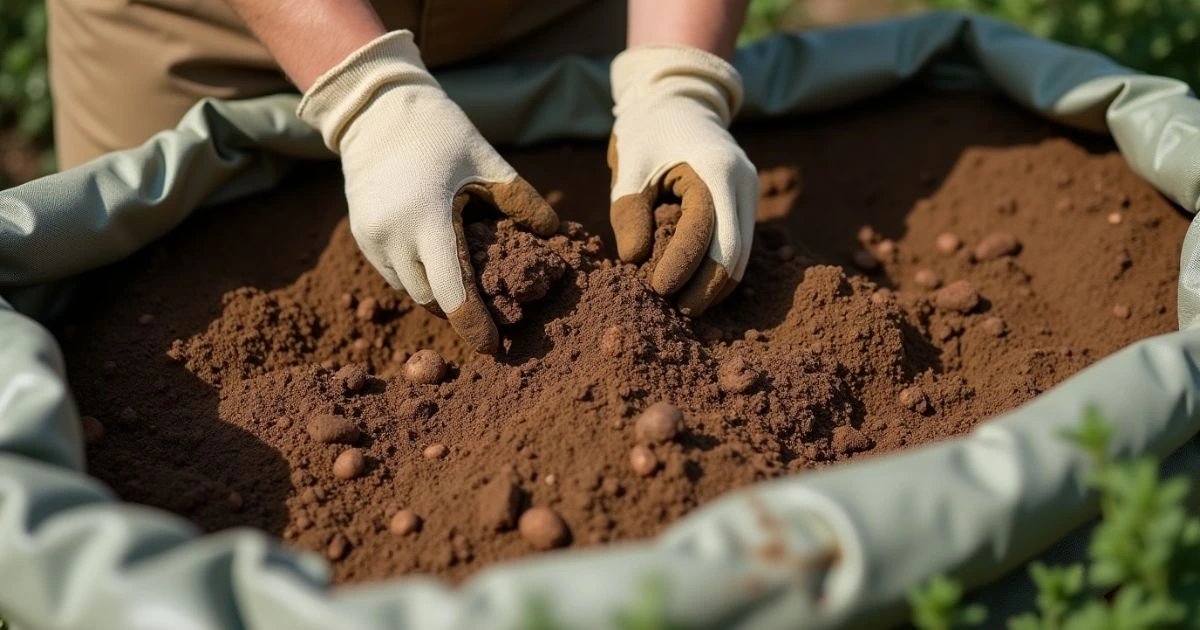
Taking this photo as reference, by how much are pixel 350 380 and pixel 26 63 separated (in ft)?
9.80

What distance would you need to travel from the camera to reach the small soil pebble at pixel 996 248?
2283 mm

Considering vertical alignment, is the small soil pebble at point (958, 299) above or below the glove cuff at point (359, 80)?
below

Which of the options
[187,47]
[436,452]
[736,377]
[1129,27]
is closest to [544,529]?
[436,452]

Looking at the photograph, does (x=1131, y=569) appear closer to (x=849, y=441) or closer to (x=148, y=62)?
(x=849, y=441)

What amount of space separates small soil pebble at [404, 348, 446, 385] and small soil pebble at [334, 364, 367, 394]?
3.1 inches

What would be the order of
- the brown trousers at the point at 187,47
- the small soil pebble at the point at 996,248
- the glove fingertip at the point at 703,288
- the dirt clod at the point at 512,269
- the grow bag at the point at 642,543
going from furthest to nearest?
the brown trousers at the point at 187,47 < the small soil pebble at the point at 996,248 < the glove fingertip at the point at 703,288 < the dirt clod at the point at 512,269 < the grow bag at the point at 642,543

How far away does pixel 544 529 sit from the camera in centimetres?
142

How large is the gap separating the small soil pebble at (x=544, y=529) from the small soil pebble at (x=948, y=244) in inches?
50.5

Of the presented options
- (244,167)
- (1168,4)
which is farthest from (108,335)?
(1168,4)

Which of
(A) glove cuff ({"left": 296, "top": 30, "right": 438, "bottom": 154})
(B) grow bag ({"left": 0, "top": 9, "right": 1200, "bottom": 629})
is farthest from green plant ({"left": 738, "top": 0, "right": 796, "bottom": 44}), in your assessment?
(B) grow bag ({"left": 0, "top": 9, "right": 1200, "bottom": 629})

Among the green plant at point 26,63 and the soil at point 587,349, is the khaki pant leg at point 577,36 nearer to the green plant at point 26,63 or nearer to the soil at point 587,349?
the soil at point 587,349

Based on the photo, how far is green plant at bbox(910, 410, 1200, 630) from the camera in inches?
44.3

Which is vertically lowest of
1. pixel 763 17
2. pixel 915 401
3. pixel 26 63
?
pixel 26 63

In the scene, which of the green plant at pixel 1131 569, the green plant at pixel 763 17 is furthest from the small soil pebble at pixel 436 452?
the green plant at pixel 763 17
